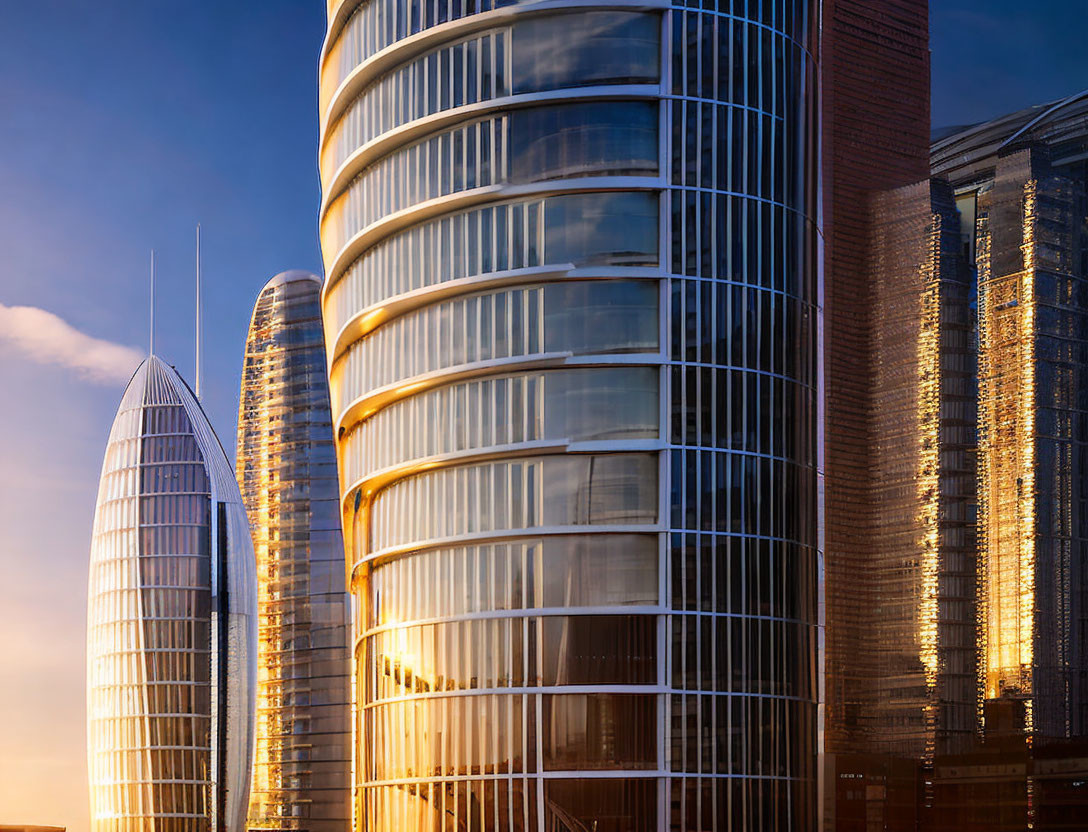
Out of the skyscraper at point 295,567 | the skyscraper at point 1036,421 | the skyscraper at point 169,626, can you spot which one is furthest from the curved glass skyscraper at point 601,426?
the skyscraper at point 169,626

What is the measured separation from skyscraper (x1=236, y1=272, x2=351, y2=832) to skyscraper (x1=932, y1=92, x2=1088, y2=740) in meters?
31.2

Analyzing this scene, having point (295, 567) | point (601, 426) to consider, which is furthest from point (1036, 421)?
point (601, 426)

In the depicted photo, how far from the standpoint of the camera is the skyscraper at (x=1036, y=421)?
82.2 metres

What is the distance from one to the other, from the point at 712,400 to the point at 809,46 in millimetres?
10944

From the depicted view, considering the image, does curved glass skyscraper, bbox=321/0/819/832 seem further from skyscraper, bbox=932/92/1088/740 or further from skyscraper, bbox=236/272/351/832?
skyscraper, bbox=932/92/1088/740

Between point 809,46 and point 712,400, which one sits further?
point 809,46

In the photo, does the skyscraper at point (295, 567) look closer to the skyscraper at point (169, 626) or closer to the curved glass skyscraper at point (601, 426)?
the skyscraper at point (169, 626)

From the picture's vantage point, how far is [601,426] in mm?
43938

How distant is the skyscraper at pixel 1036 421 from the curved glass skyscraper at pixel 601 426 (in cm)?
3994

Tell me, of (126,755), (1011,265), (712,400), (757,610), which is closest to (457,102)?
(712,400)

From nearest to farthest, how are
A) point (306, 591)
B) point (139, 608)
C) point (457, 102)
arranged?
point (457, 102)
point (306, 591)
point (139, 608)

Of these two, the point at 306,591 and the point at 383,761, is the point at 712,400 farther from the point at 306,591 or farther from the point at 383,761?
→ the point at 306,591

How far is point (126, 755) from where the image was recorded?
8994cm

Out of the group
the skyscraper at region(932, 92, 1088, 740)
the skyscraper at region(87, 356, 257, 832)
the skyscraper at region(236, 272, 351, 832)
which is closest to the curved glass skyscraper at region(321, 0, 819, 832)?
the skyscraper at region(236, 272, 351, 832)
